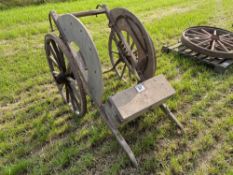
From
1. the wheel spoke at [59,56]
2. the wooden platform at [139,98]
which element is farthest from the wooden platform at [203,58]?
the wheel spoke at [59,56]

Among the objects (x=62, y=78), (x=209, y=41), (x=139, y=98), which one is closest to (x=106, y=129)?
(x=139, y=98)

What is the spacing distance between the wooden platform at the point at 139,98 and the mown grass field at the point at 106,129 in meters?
0.49

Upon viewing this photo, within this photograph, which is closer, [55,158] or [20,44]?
[55,158]

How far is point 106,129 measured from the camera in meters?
2.80

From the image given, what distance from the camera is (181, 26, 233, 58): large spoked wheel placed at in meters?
3.94

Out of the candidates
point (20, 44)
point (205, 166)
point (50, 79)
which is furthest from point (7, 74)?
point (205, 166)

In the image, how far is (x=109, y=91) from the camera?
350 centimetres

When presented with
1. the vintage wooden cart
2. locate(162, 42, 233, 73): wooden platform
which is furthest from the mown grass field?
the vintage wooden cart

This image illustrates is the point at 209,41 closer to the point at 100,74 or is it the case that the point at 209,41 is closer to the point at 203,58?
the point at 203,58

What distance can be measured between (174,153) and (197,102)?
1.04 metres

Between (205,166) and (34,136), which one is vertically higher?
(34,136)

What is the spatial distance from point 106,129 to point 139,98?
68 centimetres

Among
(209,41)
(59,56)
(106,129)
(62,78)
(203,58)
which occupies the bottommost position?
(106,129)

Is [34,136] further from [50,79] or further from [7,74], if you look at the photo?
[7,74]
